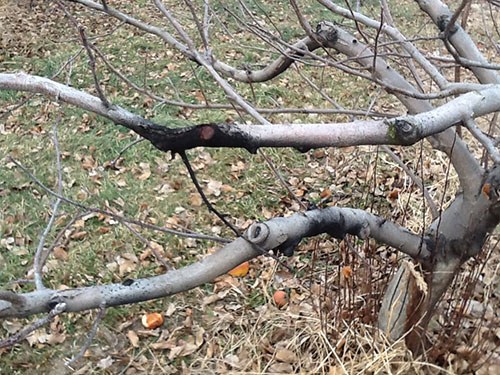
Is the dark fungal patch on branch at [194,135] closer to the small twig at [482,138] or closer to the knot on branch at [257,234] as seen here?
the knot on branch at [257,234]

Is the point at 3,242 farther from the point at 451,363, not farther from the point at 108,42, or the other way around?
the point at 108,42

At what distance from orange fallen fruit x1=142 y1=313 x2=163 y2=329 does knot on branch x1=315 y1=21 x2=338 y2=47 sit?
7.14 ft

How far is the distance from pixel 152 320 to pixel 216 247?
2.71 ft

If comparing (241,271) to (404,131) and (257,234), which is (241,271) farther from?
(404,131)

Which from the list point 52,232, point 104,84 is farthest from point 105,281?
point 104,84

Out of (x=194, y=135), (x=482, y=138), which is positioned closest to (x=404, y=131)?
(x=482, y=138)

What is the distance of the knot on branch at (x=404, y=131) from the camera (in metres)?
1.15

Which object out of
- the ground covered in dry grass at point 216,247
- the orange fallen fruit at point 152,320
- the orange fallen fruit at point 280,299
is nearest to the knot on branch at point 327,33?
the ground covered in dry grass at point 216,247

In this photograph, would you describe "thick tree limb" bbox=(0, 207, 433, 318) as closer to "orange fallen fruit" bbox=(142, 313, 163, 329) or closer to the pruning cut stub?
the pruning cut stub

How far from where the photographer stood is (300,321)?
2.88m

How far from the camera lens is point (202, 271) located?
1.30 m

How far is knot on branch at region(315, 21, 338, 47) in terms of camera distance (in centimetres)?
189

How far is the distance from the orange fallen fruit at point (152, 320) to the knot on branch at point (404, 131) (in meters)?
2.50

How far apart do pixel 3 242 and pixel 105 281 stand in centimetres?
113
